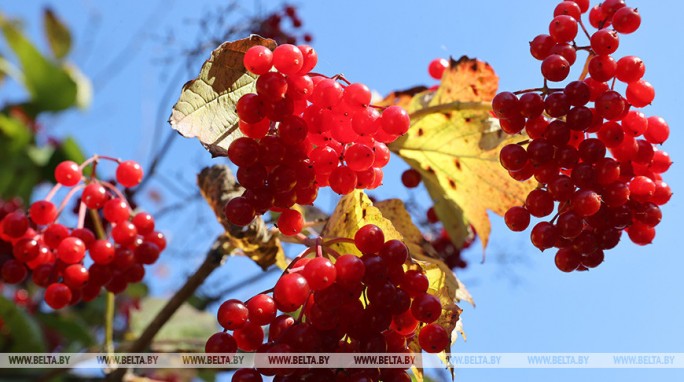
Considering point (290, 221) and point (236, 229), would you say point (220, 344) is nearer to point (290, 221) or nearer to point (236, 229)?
point (290, 221)

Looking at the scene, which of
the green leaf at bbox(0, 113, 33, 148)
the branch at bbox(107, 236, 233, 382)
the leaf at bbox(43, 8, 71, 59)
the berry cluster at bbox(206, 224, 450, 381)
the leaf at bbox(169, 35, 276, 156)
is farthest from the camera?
the leaf at bbox(43, 8, 71, 59)

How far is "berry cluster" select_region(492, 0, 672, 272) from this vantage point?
88 centimetres

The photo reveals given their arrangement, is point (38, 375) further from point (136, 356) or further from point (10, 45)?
point (10, 45)

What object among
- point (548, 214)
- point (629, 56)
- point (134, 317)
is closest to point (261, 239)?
point (548, 214)

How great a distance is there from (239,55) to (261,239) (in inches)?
12.5

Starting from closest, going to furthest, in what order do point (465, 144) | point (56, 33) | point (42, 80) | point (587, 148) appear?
point (587, 148) → point (465, 144) → point (42, 80) → point (56, 33)

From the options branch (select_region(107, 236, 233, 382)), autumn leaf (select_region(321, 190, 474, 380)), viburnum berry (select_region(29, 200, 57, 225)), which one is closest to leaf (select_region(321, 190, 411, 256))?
autumn leaf (select_region(321, 190, 474, 380))

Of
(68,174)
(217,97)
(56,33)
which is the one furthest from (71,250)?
(56,33)

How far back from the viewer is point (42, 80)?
2.60 m

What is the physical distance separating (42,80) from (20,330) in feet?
3.79

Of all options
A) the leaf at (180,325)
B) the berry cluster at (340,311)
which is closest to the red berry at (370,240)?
the berry cluster at (340,311)

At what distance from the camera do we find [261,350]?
0.77 m

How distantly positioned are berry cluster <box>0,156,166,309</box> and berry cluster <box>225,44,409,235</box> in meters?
0.40

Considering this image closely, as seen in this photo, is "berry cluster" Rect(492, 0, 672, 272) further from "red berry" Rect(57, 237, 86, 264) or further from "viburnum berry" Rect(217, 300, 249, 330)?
"red berry" Rect(57, 237, 86, 264)
